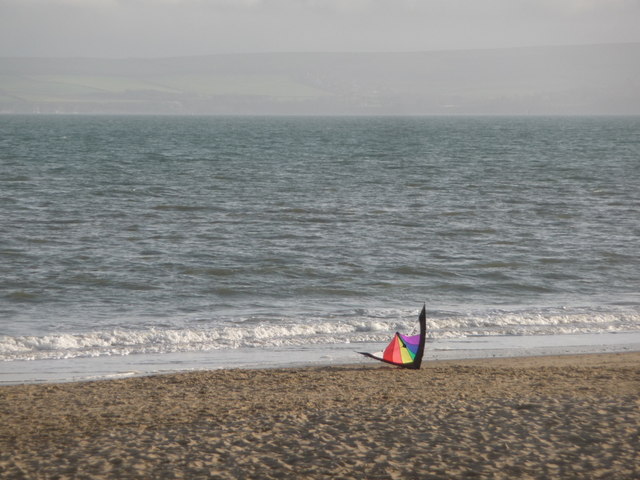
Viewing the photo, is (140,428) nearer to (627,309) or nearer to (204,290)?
(204,290)

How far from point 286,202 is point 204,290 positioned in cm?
1656

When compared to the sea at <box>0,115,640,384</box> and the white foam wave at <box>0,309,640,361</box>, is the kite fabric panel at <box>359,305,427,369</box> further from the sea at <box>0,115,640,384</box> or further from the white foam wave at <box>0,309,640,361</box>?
the white foam wave at <box>0,309,640,361</box>

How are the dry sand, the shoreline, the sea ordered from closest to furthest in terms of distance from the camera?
the dry sand < the shoreline < the sea

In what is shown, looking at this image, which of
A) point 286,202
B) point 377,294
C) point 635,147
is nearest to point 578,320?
point 377,294

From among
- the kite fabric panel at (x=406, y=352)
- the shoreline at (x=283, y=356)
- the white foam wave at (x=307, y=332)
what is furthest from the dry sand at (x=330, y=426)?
the white foam wave at (x=307, y=332)

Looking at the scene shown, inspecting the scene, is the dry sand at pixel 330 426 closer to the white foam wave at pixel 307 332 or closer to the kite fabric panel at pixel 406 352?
the kite fabric panel at pixel 406 352

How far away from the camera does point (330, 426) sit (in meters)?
8.73

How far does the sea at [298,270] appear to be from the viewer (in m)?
14.4

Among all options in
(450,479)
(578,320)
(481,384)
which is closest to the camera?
(450,479)

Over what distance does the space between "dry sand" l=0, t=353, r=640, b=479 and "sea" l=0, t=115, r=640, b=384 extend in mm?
1911

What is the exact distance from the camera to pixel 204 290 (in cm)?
1906

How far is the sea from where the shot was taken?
1440cm

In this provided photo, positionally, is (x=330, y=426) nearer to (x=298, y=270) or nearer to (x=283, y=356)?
(x=283, y=356)

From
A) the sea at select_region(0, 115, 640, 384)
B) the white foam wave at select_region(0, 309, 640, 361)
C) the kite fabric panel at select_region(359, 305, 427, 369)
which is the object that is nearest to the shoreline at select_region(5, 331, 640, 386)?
the sea at select_region(0, 115, 640, 384)
